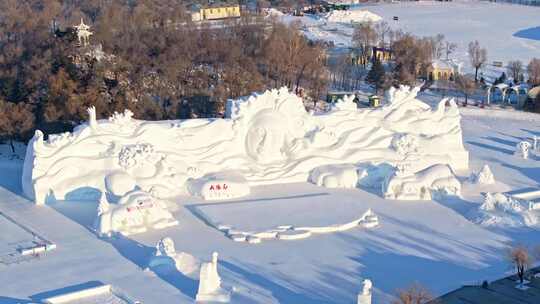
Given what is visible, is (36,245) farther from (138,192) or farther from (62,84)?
(62,84)

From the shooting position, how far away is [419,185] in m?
26.1

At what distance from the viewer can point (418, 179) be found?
26234mm

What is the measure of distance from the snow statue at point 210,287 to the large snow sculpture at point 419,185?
886 cm

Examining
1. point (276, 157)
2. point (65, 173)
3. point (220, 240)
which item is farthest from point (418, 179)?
point (65, 173)

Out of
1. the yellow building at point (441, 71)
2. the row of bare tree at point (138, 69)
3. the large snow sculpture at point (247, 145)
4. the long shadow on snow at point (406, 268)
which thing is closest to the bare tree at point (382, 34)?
the yellow building at point (441, 71)

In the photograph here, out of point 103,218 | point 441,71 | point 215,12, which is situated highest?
point 215,12

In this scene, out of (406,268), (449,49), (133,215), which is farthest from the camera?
(449,49)

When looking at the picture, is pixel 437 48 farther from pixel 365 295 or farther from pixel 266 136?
pixel 365 295

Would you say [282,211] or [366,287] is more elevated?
[366,287]

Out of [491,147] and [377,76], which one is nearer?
[491,147]

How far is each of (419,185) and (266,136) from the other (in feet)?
16.3

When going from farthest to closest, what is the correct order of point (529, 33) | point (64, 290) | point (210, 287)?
point (529, 33)
point (64, 290)
point (210, 287)

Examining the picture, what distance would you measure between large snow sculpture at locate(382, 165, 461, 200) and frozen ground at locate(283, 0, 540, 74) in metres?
27.2

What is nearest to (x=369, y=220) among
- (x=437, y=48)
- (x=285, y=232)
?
(x=285, y=232)
